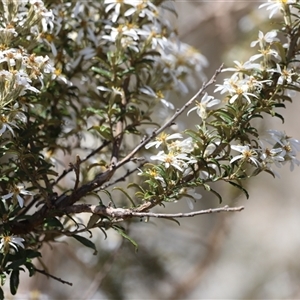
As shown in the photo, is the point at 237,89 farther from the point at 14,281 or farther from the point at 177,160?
the point at 14,281

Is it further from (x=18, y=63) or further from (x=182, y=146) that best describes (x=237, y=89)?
(x=18, y=63)

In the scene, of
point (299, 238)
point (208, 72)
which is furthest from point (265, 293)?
point (208, 72)

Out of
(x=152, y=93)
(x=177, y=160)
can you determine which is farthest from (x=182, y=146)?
(x=152, y=93)

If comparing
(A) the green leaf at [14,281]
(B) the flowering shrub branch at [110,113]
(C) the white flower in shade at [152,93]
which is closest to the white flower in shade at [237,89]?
(B) the flowering shrub branch at [110,113]

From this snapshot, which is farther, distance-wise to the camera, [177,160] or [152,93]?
[152,93]

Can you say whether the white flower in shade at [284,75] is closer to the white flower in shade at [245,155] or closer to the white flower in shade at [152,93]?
the white flower in shade at [245,155]

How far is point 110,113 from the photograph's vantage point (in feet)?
2.33

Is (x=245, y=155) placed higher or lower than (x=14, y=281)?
higher

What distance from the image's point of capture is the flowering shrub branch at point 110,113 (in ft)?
1.93

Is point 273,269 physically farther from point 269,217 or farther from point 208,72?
point 208,72

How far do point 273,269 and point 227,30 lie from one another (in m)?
0.75

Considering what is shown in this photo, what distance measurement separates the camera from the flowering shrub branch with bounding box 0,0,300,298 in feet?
1.93

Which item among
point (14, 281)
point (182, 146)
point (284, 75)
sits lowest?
point (14, 281)

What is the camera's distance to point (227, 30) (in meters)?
1.49
